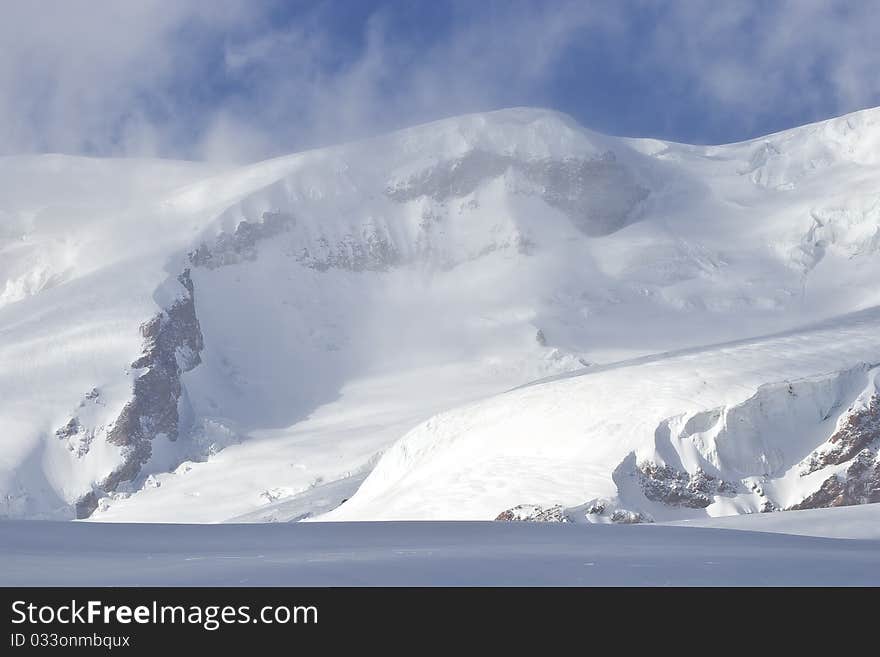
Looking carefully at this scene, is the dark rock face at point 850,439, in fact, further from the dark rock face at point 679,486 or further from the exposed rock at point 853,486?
the dark rock face at point 679,486

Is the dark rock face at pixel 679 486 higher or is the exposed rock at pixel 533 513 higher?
the dark rock face at pixel 679 486

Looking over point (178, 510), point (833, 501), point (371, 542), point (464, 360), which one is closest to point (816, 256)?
point (464, 360)

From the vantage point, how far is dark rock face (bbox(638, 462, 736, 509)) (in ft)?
225

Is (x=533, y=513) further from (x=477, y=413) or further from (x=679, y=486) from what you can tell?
(x=477, y=413)

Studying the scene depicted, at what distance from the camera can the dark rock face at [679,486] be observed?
6869cm

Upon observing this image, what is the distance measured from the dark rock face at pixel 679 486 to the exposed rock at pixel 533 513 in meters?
7.63

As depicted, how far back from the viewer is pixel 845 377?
75312 mm

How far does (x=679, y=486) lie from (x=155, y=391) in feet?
406

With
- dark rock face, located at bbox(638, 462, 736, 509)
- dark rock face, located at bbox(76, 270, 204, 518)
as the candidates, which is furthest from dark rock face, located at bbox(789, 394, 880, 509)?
Result: dark rock face, located at bbox(76, 270, 204, 518)

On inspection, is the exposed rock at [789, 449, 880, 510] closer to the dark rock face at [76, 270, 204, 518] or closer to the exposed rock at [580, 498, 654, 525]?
the exposed rock at [580, 498, 654, 525]

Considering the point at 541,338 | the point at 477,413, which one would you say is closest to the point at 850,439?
the point at 477,413

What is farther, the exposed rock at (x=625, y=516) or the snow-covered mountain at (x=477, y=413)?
the snow-covered mountain at (x=477, y=413)

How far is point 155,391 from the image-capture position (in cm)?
17838

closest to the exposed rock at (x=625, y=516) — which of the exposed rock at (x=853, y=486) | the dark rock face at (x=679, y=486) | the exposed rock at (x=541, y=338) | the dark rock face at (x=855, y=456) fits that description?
the dark rock face at (x=679, y=486)
